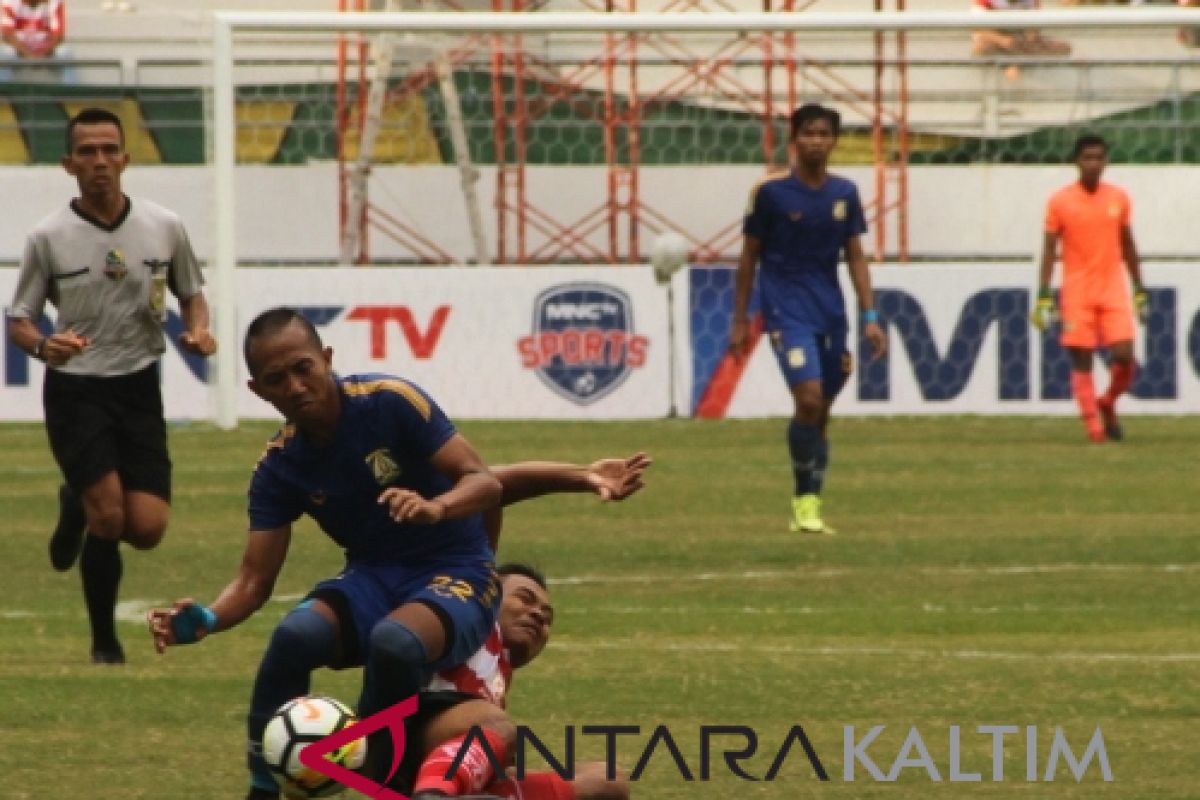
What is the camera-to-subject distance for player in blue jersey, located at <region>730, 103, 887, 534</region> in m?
14.5

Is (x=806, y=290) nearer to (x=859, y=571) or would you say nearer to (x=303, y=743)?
(x=859, y=571)

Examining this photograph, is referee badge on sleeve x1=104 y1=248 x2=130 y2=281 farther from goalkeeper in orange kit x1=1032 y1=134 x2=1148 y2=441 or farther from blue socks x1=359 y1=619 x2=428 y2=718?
goalkeeper in orange kit x1=1032 y1=134 x2=1148 y2=441

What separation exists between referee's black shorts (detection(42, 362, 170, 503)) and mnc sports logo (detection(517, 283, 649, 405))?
12.0 metres

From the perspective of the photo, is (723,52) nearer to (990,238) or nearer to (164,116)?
(990,238)

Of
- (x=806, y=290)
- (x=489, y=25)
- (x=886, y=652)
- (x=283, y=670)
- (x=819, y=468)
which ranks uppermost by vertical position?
(x=489, y=25)

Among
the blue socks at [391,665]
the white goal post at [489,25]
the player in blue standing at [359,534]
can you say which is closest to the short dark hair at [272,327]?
the player in blue standing at [359,534]

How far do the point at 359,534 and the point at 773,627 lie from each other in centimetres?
420

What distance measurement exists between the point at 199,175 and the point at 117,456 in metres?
14.9

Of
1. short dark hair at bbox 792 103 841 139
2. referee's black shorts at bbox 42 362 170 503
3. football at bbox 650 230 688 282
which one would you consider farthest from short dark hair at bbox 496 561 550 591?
football at bbox 650 230 688 282

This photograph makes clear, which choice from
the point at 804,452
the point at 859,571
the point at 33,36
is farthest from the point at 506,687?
the point at 33,36

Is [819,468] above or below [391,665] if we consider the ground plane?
below

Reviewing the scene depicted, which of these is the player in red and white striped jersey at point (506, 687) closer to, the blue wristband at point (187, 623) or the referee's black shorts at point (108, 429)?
the blue wristband at point (187, 623)

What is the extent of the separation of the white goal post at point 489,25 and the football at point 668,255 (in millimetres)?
1744

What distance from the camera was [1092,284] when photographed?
2038 cm
